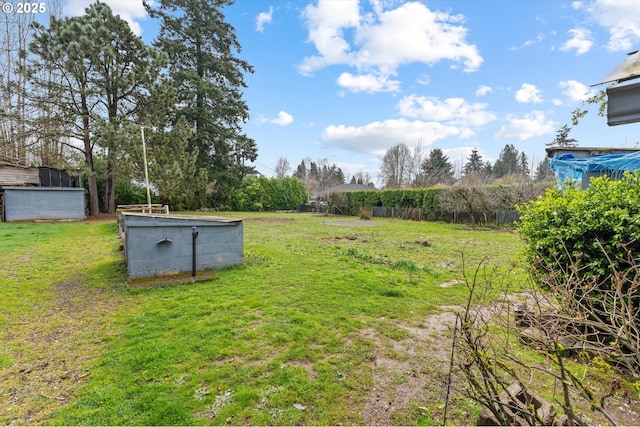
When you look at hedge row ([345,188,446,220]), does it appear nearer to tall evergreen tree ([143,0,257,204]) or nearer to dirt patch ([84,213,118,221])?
tall evergreen tree ([143,0,257,204])

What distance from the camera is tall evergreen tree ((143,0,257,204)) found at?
2178 centimetres

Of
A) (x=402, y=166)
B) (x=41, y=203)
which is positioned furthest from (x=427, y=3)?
(x=402, y=166)

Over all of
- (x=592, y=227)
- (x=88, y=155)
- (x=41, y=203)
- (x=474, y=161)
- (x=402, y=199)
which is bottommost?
(x=592, y=227)

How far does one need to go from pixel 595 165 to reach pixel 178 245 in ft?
23.9

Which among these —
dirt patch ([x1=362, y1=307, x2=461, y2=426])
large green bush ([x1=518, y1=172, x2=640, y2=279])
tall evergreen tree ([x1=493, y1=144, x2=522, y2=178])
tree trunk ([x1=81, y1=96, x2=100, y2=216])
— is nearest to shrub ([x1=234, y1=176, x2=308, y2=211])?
tree trunk ([x1=81, y1=96, x2=100, y2=216])

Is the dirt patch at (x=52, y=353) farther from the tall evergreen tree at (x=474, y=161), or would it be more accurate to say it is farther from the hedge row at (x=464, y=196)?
the tall evergreen tree at (x=474, y=161)

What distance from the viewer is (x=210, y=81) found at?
23.4m

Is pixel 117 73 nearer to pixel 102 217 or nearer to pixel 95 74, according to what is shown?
pixel 95 74

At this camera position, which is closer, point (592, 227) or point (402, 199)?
point (592, 227)

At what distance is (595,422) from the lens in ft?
6.25

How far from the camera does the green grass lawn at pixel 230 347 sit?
77.8 inches

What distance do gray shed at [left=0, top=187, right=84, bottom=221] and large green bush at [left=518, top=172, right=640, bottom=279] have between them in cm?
1803

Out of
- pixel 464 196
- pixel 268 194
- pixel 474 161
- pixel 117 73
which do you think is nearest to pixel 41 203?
pixel 117 73

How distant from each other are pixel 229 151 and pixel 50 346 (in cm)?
2288
